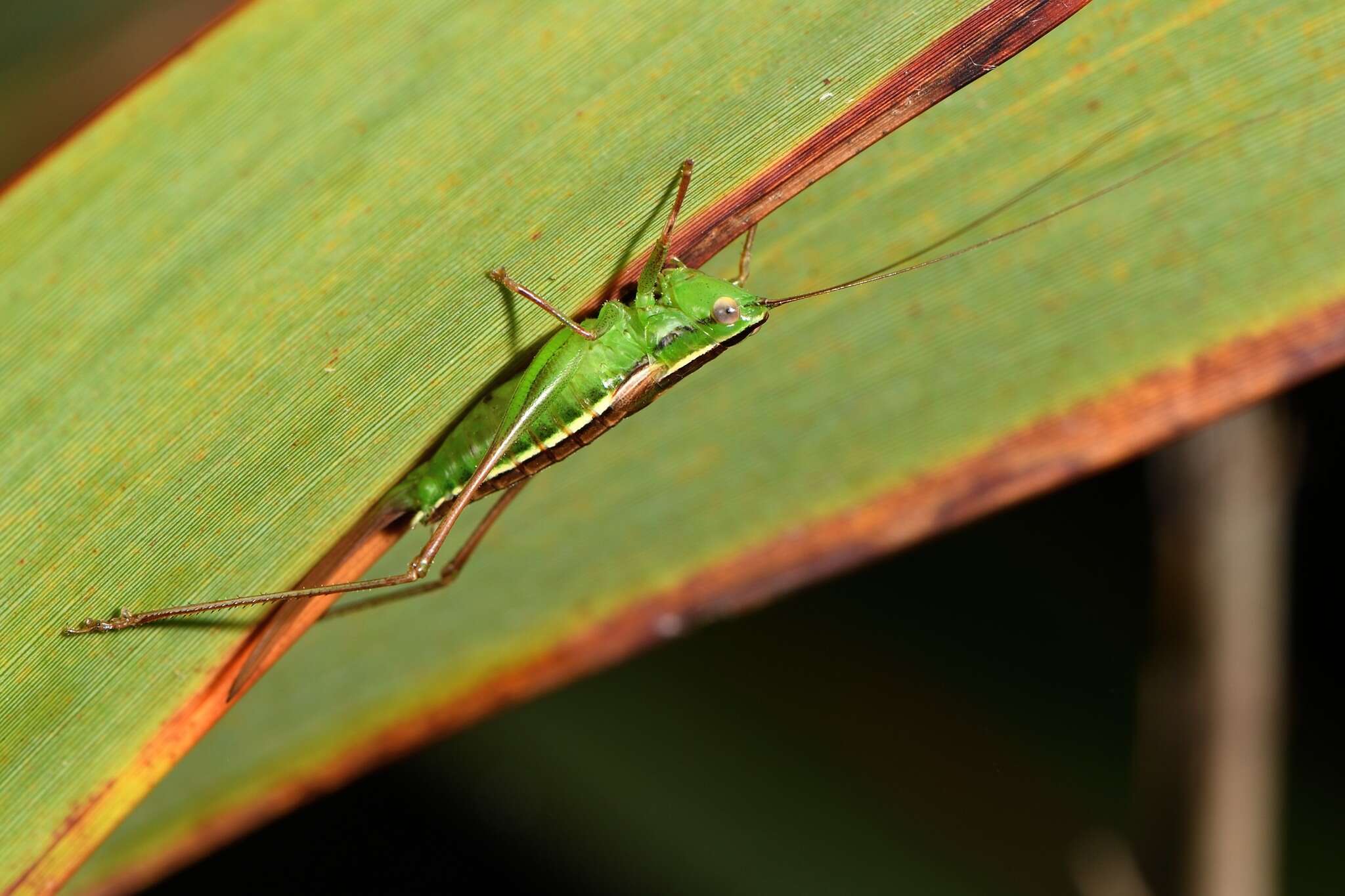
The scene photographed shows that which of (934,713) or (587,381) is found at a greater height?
(587,381)

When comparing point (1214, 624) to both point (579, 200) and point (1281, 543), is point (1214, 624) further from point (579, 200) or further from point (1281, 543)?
point (579, 200)

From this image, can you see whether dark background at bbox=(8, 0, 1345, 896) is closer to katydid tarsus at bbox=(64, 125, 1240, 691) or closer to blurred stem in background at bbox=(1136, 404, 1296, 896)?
blurred stem in background at bbox=(1136, 404, 1296, 896)

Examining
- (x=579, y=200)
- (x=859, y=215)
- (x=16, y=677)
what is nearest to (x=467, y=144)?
(x=579, y=200)

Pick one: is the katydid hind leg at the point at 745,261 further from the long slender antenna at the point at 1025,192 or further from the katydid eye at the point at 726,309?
the long slender antenna at the point at 1025,192

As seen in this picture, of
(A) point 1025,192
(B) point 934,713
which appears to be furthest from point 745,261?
(B) point 934,713

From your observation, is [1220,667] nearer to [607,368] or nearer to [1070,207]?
[1070,207]

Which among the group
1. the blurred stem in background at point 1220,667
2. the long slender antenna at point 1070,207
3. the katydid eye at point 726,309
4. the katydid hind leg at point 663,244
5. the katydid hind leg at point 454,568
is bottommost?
the blurred stem in background at point 1220,667

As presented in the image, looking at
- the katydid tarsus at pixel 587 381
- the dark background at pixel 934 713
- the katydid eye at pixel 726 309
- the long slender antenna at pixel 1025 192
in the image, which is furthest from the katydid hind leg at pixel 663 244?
the dark background at pixel 934 713
